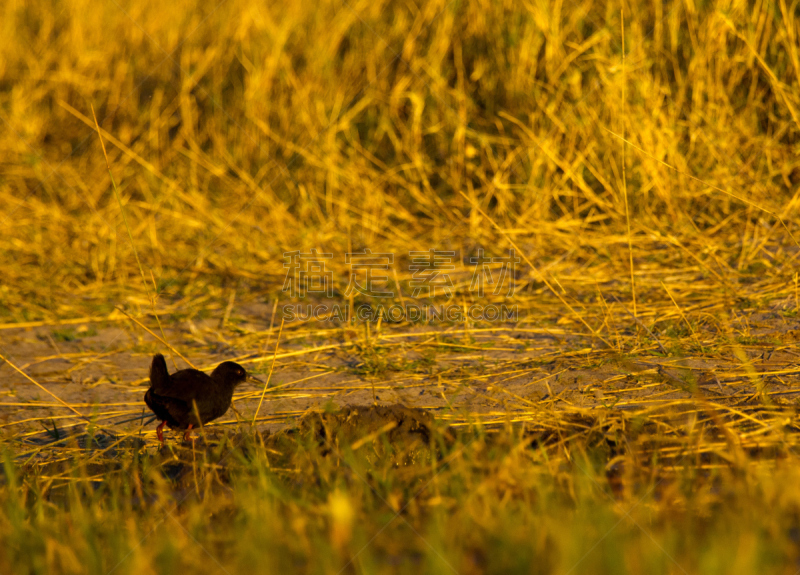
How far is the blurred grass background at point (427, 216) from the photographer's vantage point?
165cm

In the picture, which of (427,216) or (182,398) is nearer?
(182,398)

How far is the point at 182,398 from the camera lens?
232cm

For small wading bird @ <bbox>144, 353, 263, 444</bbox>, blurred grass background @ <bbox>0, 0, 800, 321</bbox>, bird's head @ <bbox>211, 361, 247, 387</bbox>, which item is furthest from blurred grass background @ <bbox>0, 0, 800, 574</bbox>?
bird's head @ <bbox>211, 361, 247, 387</bbox>

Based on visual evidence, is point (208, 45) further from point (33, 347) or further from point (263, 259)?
point (33, 347)

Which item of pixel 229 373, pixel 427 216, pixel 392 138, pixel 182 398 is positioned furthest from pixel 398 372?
pixel 392 138

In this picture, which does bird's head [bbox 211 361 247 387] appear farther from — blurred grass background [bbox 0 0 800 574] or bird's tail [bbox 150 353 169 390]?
blurred grass background [bbox 0 0 800 574]

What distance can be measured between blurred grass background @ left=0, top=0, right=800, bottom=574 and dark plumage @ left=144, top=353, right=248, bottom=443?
0.16m

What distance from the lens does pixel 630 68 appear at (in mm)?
3996

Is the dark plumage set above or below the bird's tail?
below

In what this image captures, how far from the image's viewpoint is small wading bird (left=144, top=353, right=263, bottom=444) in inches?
91.3

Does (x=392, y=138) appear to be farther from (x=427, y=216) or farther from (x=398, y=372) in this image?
(x=398, y=372)

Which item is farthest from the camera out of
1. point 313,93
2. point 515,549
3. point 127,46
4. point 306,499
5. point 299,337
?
point 127,46

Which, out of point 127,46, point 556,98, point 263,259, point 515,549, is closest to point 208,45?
point 127,46

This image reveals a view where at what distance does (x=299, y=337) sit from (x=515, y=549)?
192 cm
